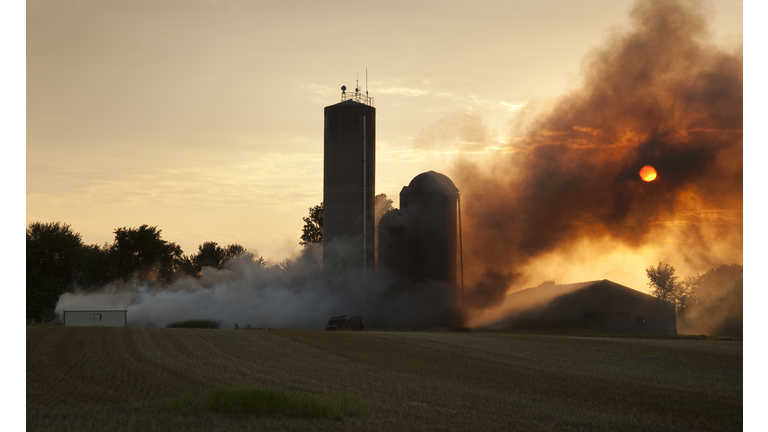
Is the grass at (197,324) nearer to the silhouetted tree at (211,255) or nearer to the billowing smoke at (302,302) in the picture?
the billowing smoke at (302,302)

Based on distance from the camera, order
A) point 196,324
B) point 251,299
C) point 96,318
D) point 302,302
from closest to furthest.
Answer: point 96,318 → point 196,324 → point 302,302 → point 251,299

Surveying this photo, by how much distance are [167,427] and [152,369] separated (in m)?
11.2

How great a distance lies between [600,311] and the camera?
69.8 metres

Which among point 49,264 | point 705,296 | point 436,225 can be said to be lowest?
point 705,296

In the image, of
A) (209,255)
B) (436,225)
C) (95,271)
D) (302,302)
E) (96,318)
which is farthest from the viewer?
(209,255)

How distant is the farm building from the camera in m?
69.3

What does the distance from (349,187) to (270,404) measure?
158 ft

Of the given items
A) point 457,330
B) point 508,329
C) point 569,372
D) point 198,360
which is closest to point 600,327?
point 508,329

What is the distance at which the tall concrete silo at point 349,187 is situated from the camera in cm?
6544

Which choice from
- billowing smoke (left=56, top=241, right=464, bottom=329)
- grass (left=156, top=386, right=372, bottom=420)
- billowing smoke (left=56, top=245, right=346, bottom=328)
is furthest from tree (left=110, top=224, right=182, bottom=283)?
grass (left=156, top=386, right=372, bottom=420)

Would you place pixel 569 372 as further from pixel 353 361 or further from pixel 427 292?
pixel 427 292

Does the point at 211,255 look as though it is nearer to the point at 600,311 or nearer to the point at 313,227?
the point at 313,227

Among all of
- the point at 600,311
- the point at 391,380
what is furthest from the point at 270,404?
the point at 600,311

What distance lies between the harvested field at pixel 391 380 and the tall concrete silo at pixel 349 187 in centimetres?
2168
